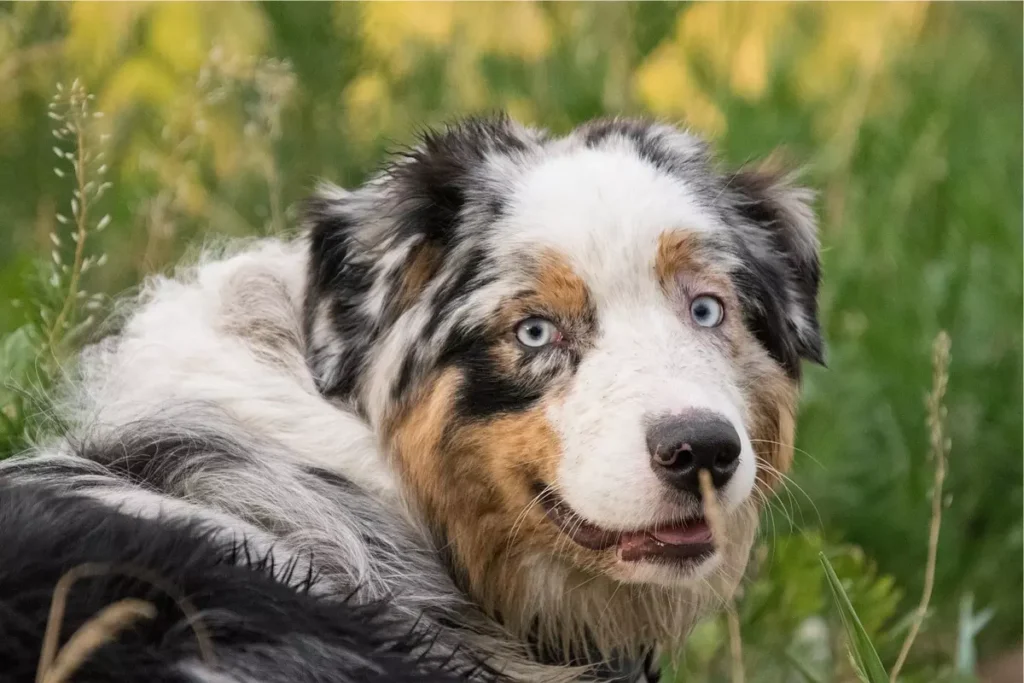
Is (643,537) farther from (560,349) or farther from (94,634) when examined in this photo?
(94,634)

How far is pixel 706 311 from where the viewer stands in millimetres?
3039

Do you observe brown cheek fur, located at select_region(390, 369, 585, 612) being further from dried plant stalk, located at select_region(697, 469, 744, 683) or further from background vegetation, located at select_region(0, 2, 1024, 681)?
background vegetation, located at select_region(0, 2, 1024, 681)

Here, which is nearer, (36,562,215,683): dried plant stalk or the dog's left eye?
(36,562,215,683): dried plant stalk

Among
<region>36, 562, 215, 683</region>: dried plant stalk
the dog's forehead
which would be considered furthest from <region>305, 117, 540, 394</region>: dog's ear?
<region>36, 562, 215, 683</region>: dried plant stalk

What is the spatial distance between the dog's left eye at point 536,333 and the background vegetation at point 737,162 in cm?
89

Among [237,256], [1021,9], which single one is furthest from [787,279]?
[1021,9]

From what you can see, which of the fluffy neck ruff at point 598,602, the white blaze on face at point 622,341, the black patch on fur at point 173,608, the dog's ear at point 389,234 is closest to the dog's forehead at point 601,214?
the white blaze on face at point 622,341

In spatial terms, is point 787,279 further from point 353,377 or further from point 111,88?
point 111,88

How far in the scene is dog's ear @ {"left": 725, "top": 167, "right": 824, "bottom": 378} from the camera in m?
3.22

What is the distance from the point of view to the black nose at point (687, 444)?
2.61 m

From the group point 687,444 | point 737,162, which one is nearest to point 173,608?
point 687,444

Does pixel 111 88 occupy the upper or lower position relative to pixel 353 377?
upper

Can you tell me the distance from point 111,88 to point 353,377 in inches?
134

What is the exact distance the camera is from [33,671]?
2.02m
